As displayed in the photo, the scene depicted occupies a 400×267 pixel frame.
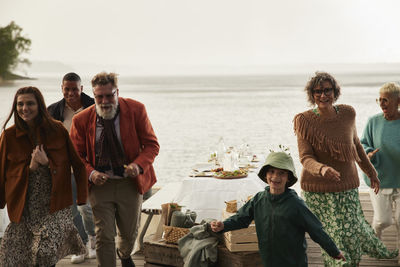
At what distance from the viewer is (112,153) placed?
356 cm

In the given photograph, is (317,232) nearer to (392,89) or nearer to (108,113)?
(108,113)

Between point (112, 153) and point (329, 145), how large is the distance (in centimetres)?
147

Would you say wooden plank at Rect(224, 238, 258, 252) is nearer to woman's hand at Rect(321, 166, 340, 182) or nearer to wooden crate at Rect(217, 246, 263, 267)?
wooden crate at Rect(217, 246, 263, 267)

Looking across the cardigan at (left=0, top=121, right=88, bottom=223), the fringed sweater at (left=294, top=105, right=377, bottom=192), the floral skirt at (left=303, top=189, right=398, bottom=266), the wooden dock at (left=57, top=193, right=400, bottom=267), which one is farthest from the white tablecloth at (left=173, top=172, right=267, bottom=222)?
the cardigan at (left=0, top=121, right=88, bottom=223)

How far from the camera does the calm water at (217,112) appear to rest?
2244 cm

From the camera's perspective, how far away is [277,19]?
2047 inches

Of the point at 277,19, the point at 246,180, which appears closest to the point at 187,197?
the point at 246,180

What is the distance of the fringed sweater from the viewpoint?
357 cm

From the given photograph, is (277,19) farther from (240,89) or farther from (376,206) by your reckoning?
(376,206)

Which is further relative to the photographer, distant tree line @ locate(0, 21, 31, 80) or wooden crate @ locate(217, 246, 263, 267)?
Answer: distant tree line @ locate(0, 21, 31, 80)

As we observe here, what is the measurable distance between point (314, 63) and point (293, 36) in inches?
143

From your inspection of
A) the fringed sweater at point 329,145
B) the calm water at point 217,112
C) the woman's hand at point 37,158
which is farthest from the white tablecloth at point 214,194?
the calm water at point 217,112

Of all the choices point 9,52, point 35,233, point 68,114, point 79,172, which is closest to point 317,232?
point 79,172

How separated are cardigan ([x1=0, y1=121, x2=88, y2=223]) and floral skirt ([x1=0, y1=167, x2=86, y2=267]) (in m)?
0.06
